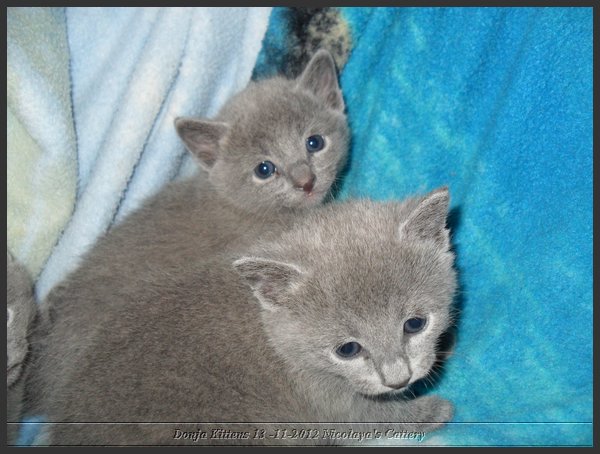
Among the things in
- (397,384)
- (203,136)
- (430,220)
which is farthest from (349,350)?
(203,136)

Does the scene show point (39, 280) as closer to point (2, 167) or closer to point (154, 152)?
point (2, 167)

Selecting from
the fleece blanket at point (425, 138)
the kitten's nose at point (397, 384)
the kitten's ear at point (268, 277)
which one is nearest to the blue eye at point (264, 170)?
the fleece blanket at point (425, 138)

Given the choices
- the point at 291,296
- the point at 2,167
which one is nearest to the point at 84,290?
the point at 2,167

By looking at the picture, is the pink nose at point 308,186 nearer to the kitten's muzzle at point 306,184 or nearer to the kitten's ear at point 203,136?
the kitten's muzzle at point 306,184

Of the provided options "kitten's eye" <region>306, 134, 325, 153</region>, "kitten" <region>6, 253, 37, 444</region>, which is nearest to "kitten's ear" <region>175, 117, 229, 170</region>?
"kitten's eye" <region>306, 134, 325, 153</region>

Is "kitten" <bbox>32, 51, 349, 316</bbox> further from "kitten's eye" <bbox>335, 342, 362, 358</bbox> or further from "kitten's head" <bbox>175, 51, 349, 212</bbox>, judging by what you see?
"kitten's eye" <bbox>335, 342, 362, 358</bbox>

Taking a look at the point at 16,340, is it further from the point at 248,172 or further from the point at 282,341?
the point at 248,172
